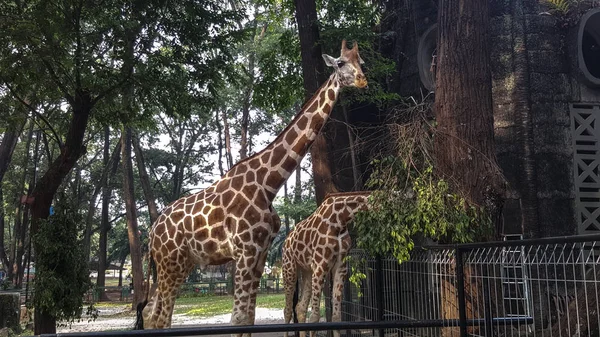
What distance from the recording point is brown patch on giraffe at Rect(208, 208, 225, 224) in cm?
616

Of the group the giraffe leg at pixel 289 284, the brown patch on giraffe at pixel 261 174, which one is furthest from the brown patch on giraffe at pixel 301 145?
the giraffe leg at pixel 289 284

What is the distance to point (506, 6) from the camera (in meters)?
11.7

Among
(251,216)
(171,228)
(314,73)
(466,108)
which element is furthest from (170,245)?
(314,73)

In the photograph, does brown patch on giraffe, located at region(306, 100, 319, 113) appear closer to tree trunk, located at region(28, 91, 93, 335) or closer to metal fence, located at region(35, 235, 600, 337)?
metal fence, located at region(35, 235, 600, 337)

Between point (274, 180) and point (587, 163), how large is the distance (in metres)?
8.02

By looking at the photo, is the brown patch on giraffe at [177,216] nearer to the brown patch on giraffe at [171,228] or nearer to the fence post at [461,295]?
the brown patch on giraffe at [171,228]

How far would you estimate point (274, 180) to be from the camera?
6.31 m

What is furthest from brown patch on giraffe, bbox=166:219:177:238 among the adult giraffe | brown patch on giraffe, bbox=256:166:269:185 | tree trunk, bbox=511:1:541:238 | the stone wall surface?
tree trunk, bbox=511:1:541:238

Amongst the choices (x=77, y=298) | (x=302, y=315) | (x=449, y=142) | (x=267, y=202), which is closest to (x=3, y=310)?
(x=77, y=298)

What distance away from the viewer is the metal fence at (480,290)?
14.2 feet

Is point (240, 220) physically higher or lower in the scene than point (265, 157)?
lower

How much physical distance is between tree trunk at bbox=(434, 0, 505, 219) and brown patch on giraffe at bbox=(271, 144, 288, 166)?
Answer: 1.72m

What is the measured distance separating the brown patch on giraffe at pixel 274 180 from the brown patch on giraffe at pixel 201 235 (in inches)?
33.8

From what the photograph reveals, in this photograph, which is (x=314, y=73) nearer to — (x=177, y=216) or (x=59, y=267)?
(x=177, y=216)
